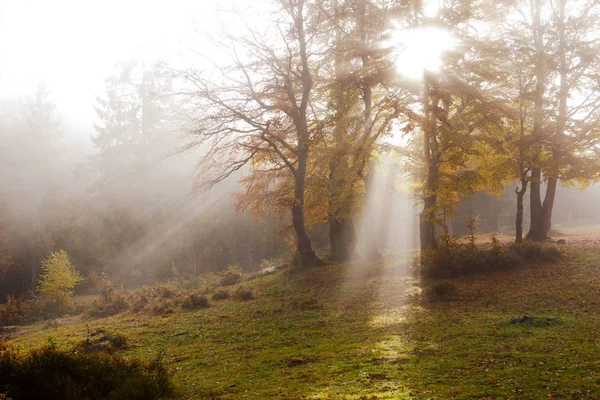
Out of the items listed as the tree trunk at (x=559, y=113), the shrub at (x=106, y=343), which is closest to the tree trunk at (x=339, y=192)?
the tree trunk at (x=559, y=113)

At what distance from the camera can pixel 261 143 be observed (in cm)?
1967

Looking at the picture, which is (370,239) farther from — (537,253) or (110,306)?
(110,306)

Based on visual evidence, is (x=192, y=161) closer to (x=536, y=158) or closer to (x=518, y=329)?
(x=536, y=158)

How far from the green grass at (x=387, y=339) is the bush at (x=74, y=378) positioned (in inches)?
27.7

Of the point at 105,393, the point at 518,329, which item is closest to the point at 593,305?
the point at 518,329

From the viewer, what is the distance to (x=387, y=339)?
32.4 ft

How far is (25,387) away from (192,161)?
6099 centimetres

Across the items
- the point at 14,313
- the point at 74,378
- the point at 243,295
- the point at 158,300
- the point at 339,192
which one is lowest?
the point at 14,313

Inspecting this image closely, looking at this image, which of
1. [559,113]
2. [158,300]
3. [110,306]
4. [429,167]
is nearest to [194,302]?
[158,300]

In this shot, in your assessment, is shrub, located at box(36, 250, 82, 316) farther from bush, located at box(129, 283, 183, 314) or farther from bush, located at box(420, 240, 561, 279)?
bush, located at box(420, 240, 561, 279)

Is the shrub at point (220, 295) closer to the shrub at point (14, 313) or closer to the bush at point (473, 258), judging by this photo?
the bush at point (473, 258)

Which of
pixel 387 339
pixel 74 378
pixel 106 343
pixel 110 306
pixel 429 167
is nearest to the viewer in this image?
pixel 74 378

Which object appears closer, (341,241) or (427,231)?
(427,231)

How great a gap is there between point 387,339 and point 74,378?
21.1 ft
